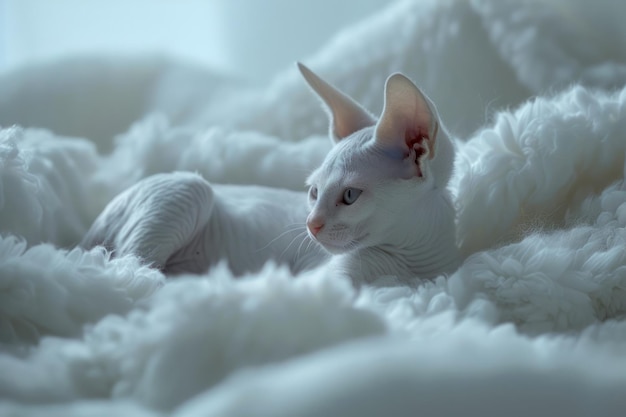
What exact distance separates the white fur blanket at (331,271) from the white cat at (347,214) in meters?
0.07

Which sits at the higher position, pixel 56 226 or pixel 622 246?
pixel 56 226

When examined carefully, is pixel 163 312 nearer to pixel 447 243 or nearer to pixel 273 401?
pixel 273 401

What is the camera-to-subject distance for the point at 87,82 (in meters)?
1.78

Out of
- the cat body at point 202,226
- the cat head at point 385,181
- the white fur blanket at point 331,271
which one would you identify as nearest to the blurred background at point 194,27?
the white fur blanket at point 331,271

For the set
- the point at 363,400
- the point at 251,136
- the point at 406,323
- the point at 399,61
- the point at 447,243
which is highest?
the point at 399,61

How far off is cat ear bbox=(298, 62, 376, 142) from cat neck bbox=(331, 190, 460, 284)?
19 cm

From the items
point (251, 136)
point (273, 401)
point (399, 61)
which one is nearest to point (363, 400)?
point (273, 401)

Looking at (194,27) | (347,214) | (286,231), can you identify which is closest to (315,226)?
(347,214)

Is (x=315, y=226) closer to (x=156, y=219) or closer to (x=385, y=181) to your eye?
(x=385, y=181)

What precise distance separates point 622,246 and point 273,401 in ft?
1.96

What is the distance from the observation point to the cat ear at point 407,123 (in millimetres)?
931

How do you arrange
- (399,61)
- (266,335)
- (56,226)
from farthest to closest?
(399,61) < (56,226) < (266,335)

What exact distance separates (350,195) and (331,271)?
12 cm

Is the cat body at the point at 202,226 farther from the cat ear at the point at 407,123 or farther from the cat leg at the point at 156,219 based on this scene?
the cat ear at the point at 407,123
